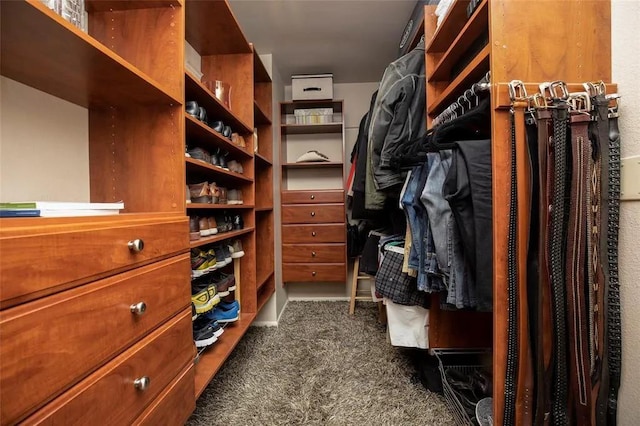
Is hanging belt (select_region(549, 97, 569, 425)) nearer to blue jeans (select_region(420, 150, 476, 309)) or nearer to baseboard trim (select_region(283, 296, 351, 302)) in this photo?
blue jeans (select_region(420, 150, 476, 309))

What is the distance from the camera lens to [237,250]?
1.53m

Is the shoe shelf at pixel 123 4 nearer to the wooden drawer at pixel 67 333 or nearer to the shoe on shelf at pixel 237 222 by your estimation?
the wooden drawer at pixel 67 333

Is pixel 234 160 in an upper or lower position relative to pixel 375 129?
lower

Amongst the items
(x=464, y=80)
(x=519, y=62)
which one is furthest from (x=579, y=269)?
(x=464, y=80)

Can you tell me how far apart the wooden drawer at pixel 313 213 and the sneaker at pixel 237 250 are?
29.7 inches

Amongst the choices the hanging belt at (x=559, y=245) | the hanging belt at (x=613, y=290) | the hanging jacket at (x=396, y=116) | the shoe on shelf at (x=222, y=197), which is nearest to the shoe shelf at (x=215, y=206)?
the shoe on shelf at (x=222, y=197)

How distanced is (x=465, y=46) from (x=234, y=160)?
3.96ft

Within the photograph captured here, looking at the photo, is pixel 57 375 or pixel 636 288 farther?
pixel 636 288

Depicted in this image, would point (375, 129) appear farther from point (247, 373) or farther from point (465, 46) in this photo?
point (247, 373)

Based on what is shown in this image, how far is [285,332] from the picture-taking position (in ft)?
6.16

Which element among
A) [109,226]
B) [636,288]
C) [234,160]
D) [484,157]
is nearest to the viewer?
[109,226]

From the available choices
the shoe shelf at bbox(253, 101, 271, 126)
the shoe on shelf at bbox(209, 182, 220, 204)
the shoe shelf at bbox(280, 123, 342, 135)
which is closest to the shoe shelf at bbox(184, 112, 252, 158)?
the shoe on shelf at bbox(209, 182, 220, 204)

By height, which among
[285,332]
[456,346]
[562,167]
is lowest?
[285,332]

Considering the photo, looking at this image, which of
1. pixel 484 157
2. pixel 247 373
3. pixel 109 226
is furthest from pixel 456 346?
pixel 109 226
